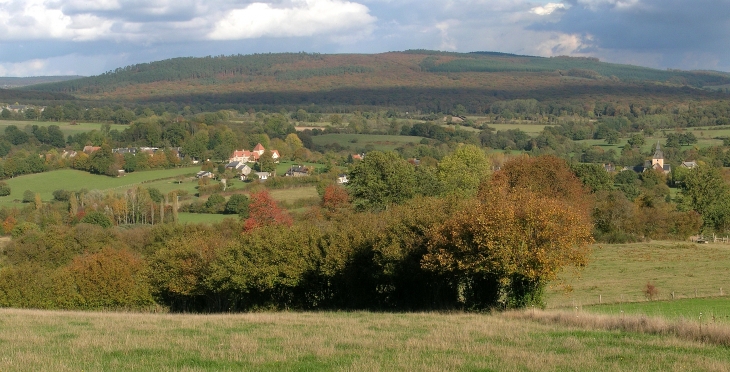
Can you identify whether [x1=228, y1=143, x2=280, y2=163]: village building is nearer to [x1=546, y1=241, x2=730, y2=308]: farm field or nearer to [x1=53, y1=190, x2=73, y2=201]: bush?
[x1=53, y1=190, x2=73, y2=201]: bush

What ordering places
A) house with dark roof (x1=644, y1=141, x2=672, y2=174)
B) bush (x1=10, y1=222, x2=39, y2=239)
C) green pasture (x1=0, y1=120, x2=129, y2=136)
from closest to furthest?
bush (x1=10, y1=222, x2=39, y2=239) < house with dark roof (x1=644, y1=141, x2=672, y2=174) < green pasture (x1=0, y1=120, x2=129, y2=136)

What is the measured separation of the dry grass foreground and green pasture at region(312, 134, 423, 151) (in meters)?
110

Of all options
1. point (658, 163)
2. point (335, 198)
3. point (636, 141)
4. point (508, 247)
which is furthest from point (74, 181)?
point (636, 141)

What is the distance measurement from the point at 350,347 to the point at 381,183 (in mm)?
42848

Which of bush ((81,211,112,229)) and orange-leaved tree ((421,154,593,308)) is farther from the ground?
orange-leaved tree ((421,154,593,308))

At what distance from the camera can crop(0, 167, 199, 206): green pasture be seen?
96.7m

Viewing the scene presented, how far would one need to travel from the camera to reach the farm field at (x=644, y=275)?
1384 inches

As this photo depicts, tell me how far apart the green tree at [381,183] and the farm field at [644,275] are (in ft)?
49.9

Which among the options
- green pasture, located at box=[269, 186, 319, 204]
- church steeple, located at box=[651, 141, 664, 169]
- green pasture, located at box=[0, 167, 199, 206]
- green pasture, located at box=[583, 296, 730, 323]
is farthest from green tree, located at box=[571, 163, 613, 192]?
green pasture, located at box=[0, 167, 199, 206]

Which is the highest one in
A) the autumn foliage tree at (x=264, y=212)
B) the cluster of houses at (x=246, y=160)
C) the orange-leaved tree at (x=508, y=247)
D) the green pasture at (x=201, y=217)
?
the orange-leaved tree at (x=508, y=247)

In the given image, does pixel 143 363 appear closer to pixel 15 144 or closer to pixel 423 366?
pixel 423 366

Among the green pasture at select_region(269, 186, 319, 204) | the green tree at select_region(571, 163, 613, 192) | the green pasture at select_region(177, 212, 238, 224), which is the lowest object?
the green pasture at select_region(177, 212, 238, 224)

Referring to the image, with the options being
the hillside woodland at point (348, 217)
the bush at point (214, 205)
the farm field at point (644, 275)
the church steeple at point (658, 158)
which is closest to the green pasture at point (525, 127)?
the hillside woodland at point (348, 217)

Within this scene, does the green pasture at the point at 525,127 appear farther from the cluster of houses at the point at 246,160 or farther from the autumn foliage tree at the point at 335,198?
the autumn foliage tree at the point at 335,198
